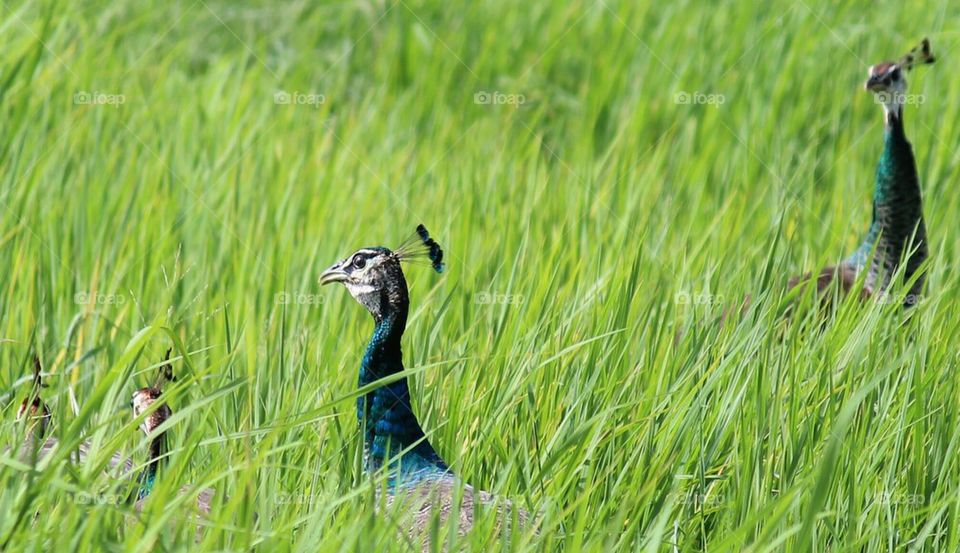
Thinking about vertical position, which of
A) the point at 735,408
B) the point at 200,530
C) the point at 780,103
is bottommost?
the point at 200,530

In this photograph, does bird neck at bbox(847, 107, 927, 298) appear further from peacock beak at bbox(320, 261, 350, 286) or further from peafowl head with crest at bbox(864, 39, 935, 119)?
peacock beak at bbox(320, 261, 350, 286)

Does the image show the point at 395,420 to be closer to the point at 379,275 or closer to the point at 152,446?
the point at 379,275

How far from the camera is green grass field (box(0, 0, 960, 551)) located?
2607 millimetres

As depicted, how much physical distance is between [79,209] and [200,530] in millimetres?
2304

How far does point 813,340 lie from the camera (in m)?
3.55

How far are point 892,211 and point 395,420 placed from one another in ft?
7.78

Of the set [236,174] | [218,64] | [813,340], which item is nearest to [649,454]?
[813,340]

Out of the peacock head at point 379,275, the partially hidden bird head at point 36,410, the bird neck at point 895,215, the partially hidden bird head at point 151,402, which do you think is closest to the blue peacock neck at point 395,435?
the peacock head at point 379,275

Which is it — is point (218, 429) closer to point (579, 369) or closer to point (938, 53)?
point (579, 369)

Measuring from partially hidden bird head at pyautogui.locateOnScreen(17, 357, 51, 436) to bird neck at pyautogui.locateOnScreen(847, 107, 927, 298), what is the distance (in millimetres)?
2601

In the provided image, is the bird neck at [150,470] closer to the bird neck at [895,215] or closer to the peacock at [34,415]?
the peacock at [34,415]

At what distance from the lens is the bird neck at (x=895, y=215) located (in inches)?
176

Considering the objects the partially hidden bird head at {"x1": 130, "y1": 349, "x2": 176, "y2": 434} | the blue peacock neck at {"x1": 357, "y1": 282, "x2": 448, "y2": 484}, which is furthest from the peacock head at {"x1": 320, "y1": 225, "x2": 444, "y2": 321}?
the partially hidden bird head at {"x1": 130, "y1": 349, "x2": 176, "y2": 434}

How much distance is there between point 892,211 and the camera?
455cm
